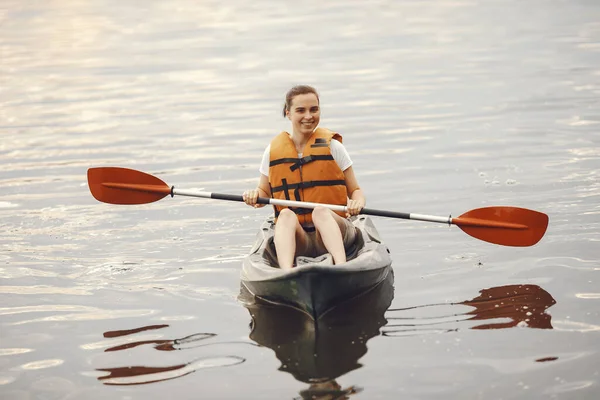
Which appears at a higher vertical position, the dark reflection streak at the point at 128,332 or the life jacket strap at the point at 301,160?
the life jacket strap at the point at 301,160

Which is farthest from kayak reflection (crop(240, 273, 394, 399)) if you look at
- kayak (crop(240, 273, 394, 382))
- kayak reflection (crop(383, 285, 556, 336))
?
kayak reflection (crop(383, 285, 556, 336))

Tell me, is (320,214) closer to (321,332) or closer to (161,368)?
(321,332)

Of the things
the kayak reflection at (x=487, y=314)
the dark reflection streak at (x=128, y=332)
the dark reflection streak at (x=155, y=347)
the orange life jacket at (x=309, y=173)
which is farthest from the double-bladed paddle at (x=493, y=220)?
the dark reflection streak at (x=155, y=347)

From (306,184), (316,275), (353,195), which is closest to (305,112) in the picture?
(306,184)

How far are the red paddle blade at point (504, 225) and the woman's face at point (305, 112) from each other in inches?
41.2

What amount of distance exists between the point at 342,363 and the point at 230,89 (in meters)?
9.23

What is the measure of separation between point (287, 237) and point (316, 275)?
2.13 ft

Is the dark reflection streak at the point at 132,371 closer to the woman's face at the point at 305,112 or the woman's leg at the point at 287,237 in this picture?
the woman's leg at the point at 287,237

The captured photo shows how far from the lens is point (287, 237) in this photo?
5461 millimetres

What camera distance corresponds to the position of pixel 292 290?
504cm

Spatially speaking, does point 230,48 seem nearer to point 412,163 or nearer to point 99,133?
point 99,133

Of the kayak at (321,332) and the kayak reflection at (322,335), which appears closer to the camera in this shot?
the kayak reflection at (322,335)

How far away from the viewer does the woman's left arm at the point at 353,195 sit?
564 centimetres

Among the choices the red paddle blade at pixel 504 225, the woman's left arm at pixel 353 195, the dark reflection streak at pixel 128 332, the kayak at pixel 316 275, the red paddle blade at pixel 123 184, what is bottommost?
the dark reflection streak at pixel 128 332
